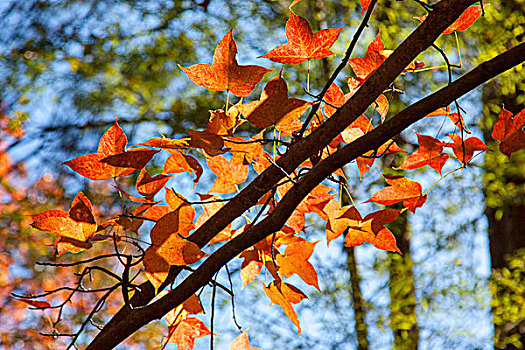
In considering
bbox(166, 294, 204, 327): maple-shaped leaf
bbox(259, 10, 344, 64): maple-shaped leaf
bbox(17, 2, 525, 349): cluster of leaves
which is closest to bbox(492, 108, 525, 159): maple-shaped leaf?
bbox(17, 2, 525, 349): cluster of leaves

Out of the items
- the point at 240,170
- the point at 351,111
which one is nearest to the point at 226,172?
the point at 240,170

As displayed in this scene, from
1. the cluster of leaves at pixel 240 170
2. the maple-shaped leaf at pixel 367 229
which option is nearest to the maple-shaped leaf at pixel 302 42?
the cluster of leaves at pixel 240 170

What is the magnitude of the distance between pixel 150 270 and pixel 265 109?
102 millimetres

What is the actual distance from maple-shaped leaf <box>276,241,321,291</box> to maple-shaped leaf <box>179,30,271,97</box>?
11 cm

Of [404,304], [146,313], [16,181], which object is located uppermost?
[16,181]

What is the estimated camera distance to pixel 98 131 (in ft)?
5.17

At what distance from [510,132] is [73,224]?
27 cm

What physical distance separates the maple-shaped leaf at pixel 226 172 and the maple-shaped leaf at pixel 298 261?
6 centimetres

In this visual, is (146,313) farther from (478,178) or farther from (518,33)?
(518,33)

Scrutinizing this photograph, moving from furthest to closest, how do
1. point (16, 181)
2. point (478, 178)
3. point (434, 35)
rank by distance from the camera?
point (16, 181), point (478, 178), point (434, 35)

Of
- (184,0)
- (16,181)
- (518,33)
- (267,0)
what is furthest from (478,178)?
(16,181)

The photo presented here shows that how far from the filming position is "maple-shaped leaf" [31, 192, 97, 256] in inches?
10.2

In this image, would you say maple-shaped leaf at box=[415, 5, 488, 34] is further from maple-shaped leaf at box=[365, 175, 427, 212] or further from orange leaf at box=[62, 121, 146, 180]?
orange leaf at box=[62, 121, 146, 180]

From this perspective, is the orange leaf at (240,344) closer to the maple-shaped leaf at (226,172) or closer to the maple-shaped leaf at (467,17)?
the maple-shaped leaf at (226,172)
